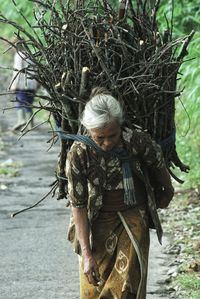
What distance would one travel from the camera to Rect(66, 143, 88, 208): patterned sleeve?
4895 mm

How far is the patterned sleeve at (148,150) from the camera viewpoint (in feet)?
16.3

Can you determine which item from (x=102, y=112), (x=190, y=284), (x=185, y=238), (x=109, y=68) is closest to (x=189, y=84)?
(x=185, y=238)

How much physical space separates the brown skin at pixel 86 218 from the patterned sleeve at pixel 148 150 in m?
0.12

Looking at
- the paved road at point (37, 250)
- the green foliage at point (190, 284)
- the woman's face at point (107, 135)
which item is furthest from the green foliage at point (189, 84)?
the woman's face at point (107, 135)

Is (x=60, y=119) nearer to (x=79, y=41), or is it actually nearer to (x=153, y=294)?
(x=79, y=41)

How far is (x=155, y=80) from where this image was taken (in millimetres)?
5223

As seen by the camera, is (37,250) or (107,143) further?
(37,250)

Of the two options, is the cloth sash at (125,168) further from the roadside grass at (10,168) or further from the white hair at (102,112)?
the roadside grass at (10,168)

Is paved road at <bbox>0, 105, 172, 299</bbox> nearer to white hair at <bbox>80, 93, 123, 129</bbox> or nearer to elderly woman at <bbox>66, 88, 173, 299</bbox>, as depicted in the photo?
elderly woman at <bbox>66, 88, 173, 299</bbox>

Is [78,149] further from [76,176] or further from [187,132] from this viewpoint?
[187,132]

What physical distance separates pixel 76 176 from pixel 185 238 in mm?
3500

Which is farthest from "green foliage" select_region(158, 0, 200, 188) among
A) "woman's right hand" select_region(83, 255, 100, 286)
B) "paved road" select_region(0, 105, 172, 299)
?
"woman's right hand" select_region(83, 255, 100, 286)

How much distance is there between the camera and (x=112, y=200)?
5.02 metres

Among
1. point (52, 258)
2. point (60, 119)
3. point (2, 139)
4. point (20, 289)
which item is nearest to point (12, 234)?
point (52, 258)
